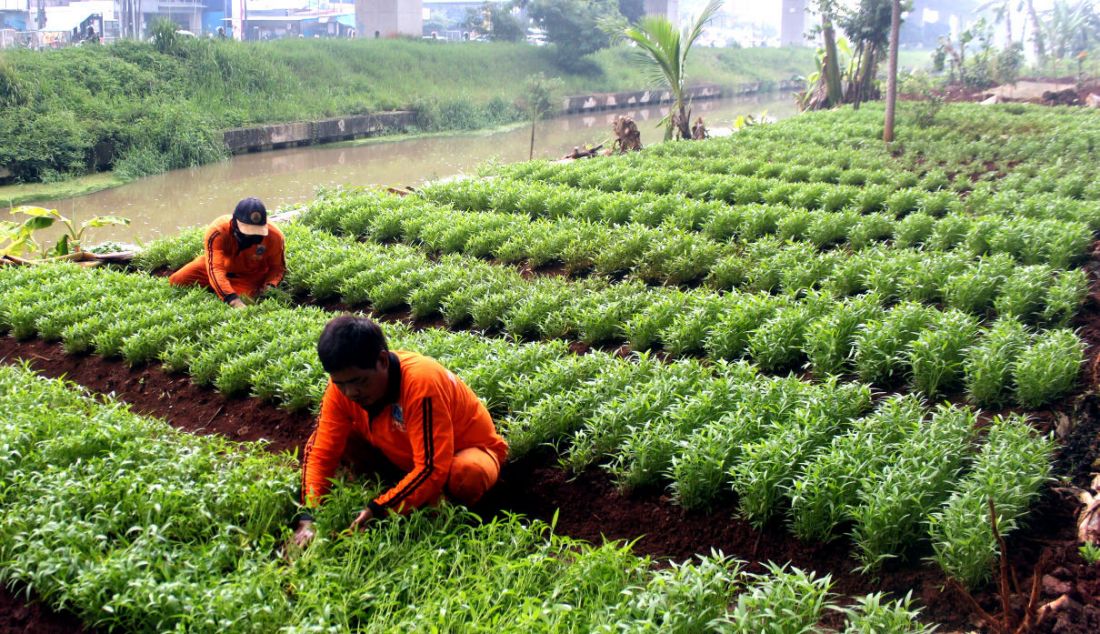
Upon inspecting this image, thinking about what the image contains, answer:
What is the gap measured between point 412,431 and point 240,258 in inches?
162

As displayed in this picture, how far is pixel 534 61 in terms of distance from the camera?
37594 mm

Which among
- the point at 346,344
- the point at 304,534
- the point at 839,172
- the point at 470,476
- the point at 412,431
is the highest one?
the point at 839,172

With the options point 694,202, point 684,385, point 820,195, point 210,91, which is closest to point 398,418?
point 684,385

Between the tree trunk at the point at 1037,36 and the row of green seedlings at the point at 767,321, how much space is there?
30278mm

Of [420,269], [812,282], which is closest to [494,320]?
[420,269]

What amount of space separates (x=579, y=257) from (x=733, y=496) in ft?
13.8

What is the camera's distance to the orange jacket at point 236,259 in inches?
271

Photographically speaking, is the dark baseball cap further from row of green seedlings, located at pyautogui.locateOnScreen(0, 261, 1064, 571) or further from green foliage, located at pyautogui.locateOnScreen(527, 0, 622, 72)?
green foliage, located at pyautogui.locateOnScreen(527, 0, 622, 72)

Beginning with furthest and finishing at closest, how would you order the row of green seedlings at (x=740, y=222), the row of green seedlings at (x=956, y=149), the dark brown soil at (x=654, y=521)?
the row of green seedlings at (x=956, y=149) < the row of green seedlings at (x=740, y=222) < the dark brown soil at (x=654, y=521)

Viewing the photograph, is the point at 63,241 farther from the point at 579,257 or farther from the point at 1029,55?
the point at 1029,55

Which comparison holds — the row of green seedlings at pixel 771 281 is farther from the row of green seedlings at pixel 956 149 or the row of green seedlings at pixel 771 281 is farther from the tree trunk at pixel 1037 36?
the tree trunk at pixel 1037 36

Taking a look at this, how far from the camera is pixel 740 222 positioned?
8.75 m

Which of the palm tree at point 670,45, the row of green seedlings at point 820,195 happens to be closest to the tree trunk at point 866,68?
the palm tree at point 670,45

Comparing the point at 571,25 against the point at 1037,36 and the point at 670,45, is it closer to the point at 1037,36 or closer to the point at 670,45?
the point at 1037,36
